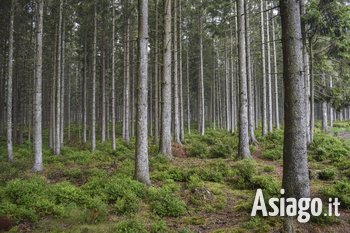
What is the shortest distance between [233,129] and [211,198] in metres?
19.8

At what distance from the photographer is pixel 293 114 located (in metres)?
6.90

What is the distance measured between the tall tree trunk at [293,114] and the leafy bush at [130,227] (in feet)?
11.0

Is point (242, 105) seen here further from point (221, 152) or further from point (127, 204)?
point (127, 204)

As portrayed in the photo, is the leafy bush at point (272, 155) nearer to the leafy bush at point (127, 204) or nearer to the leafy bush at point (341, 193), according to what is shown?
the leafy bush at point (341, 193)

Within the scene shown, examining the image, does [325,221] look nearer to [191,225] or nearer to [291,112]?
[291,112]

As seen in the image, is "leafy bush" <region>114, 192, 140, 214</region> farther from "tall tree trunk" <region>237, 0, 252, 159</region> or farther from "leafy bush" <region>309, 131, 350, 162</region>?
"leafy bush" <region>309, 131, 350, 162</region>

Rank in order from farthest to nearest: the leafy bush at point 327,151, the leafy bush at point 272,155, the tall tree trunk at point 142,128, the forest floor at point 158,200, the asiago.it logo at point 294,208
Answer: the leafy bush at point 272,155, the leafy bush at point 327,151, the tall tree trunk at point 142,128, the forest floor at point 158,200, the asiago.it logo at point 294,208

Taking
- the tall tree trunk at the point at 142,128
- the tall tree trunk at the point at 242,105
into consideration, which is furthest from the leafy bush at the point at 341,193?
the tall tree trunk at the point at 242,105

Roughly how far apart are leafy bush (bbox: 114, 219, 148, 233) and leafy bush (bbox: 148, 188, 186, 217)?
1188 mm

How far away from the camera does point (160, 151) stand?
47.3ft

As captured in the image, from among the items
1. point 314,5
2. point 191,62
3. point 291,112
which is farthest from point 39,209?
point 191,62

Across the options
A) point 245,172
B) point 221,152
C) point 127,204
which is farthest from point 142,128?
point 221,152

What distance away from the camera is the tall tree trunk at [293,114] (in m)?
6.86

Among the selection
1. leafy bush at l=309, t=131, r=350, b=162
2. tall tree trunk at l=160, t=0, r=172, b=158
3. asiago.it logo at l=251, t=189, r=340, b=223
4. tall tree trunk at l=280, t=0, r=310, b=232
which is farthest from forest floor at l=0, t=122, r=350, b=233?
leafy bush at l=309, t=131, r=350, b=162
